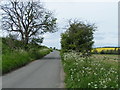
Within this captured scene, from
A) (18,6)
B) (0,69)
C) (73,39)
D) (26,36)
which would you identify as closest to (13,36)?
(26,36)

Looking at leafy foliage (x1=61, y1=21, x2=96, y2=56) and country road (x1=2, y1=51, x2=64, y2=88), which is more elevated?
leafy foliage (x1=61, y1=21, x2=96, y2=56)

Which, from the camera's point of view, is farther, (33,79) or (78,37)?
(78,37)

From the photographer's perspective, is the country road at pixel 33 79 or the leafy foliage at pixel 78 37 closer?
the country road at pixel 33 79

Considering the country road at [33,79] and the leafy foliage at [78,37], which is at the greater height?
the leafy foliage at [78,37]

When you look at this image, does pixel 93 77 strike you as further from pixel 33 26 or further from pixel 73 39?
pixel 73 39

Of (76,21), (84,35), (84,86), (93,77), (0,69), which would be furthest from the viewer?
(76,21)

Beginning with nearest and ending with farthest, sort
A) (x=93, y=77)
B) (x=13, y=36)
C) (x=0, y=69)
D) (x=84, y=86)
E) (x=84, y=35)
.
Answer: (x=84, y=86)
(x=93, y=77)
(x=0, y=69)
(x=13, y=36)
(x=84, y=35)

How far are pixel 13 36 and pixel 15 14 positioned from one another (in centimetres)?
376

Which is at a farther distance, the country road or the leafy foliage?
the leafy foliage

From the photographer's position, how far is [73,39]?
4356 centimetres

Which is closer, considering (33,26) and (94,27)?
(33,26)

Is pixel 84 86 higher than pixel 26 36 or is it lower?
lower

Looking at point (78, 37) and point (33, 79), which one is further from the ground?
point (78, 37)

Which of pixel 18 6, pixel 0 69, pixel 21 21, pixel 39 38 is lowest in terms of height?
pixel 0 69
